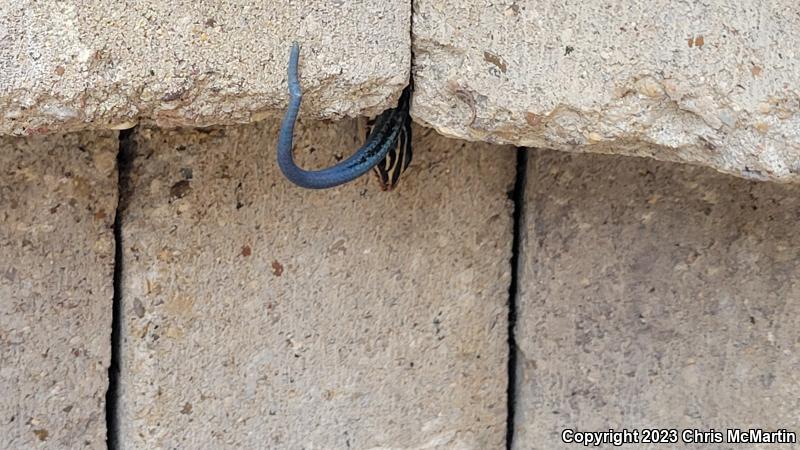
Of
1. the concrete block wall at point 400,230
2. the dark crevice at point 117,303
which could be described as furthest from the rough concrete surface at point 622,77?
the dark crevice at point 117,303

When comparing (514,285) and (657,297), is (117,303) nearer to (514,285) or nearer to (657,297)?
(514,285)

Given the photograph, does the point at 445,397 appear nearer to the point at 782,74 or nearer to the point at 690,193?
the point at 690,193

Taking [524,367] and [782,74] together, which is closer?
[782,74]

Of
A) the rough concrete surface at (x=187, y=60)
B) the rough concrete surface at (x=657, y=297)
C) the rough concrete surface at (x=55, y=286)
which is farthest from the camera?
the rough concrete surface at (x=657, y=297)

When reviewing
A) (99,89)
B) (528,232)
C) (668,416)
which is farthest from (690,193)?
(99,89)

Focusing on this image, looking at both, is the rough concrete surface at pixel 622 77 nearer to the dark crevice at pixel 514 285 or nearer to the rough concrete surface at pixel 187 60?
the rough concrete surface at pixel 187 60

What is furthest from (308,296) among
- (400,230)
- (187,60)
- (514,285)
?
(187,60)

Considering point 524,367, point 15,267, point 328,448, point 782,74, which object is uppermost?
point 782,74
